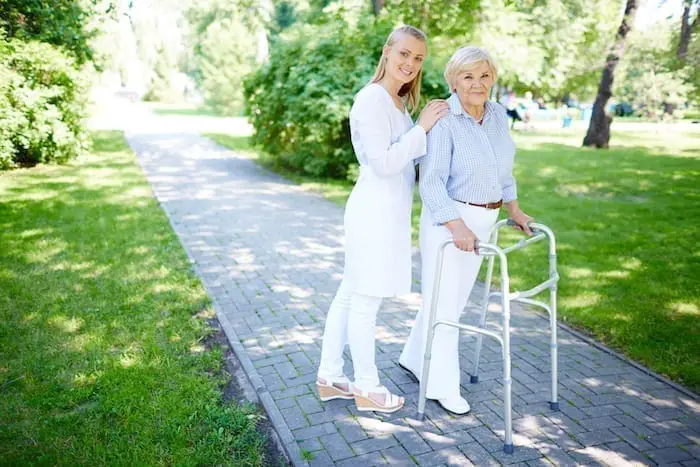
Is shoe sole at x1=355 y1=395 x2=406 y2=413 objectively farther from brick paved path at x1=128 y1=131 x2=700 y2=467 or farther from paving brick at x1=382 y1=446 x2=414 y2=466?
paving brick at x1=382 y1=446 x2=414 y2=466

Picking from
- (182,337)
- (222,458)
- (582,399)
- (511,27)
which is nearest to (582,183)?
(511,27)

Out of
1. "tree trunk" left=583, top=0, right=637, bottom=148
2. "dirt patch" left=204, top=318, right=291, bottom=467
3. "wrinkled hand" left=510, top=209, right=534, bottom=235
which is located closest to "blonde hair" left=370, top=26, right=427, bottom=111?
"wrinkled hand" left=510, top=209, right=534, bottom=235

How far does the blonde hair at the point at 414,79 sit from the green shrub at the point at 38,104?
8693mm

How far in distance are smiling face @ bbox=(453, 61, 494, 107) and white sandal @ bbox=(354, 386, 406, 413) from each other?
1854mm

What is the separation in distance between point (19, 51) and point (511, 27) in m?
12.8

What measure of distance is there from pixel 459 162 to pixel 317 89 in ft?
26.1

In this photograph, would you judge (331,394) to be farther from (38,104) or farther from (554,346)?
(38,104)

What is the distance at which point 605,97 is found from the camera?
17.5m

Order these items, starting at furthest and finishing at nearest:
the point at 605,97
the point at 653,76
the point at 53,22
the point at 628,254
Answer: the point at 653,76, the point at 605,97, the point at 53,22, the point at 628,254

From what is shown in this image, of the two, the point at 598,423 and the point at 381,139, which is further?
the point at 598,423

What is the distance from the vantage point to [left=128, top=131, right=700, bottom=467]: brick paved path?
10.4 ft

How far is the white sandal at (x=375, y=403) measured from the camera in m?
3.47

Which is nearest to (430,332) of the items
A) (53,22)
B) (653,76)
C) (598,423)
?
(598,423)

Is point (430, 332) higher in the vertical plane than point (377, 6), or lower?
lower
